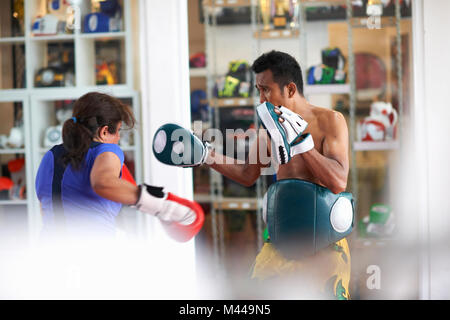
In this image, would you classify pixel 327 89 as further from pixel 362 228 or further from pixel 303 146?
pixel 303 146

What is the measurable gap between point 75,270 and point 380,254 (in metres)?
1.58

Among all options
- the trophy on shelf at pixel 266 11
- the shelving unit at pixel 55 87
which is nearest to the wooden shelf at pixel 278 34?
the trophy on shelf at pixel 266 11

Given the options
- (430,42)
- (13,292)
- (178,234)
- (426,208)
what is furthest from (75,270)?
(430,42)

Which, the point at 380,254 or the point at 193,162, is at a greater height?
the point at 193,162

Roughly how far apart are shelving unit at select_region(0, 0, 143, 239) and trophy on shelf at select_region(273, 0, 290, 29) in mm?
995

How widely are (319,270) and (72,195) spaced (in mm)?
1092

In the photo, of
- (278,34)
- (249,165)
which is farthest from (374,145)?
(249,165)

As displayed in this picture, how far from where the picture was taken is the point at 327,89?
2.85 meters

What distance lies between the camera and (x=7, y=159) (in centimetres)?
295

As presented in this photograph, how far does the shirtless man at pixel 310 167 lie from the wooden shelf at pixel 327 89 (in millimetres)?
764

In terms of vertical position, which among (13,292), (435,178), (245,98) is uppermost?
(245,98)

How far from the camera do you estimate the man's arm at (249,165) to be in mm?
2201

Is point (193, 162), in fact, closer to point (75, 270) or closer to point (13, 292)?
point (75, 270)

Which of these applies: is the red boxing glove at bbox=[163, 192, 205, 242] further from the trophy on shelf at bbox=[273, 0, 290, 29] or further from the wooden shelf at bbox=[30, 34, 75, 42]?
the trophy on shelf at bbox=[273, 0, 290, 29]
